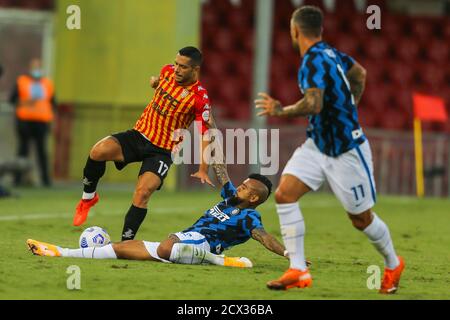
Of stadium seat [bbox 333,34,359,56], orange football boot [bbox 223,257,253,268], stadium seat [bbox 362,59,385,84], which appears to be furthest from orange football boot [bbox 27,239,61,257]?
stadium seat [bbox 362,59,385,84]

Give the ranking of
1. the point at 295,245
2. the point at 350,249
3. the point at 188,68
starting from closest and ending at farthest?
1. the point at 295,245
2. the point at 188,68
3. the point at 350,249

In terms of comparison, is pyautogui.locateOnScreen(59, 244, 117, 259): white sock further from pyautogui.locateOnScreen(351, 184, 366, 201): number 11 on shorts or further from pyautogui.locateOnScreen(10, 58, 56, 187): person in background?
pyautogui.locateOnScreen(10, 58, 56, 187): person in background

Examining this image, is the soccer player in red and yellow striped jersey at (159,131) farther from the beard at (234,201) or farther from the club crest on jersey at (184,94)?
the beard at (234,201)

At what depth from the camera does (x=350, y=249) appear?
1127 centimetres

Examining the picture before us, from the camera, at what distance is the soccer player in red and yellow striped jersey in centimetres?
970

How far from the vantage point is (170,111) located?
9.91 meters

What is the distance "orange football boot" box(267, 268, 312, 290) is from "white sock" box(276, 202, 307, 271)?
0.13ft

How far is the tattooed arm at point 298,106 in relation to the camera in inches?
289

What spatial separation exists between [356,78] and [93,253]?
2.56 meters

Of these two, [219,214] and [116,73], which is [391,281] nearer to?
[219,214]

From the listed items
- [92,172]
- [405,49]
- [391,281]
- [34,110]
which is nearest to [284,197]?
[391,281]

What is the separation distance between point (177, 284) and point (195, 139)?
36.1ft
